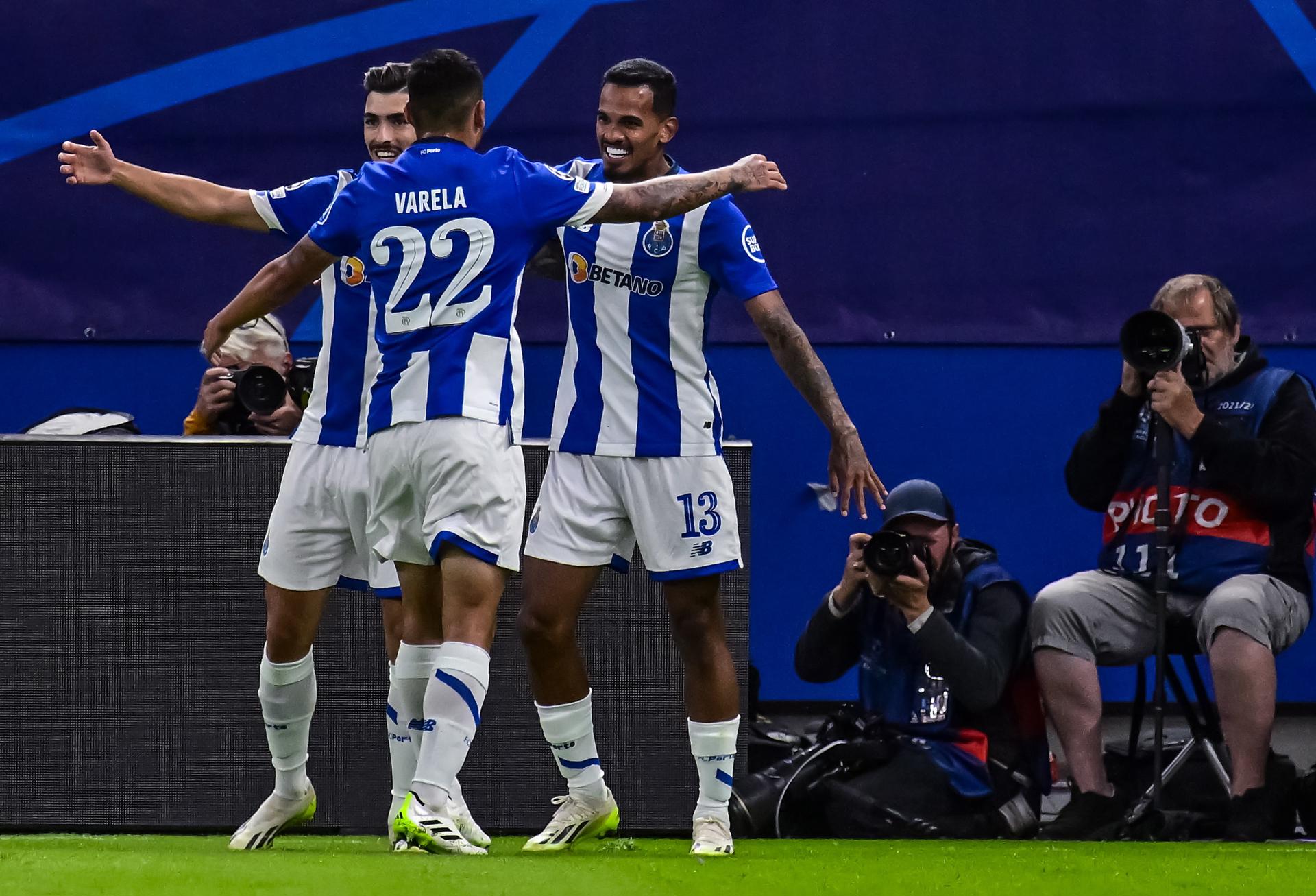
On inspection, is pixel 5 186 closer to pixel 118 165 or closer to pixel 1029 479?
pixel 118 165

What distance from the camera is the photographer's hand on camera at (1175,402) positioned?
4.69m

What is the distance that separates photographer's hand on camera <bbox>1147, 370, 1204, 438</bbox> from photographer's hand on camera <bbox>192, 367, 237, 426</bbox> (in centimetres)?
265

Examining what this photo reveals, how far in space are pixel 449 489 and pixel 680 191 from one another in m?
0.83

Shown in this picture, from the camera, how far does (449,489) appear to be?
365cm

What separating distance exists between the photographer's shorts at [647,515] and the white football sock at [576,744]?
0.36 meters

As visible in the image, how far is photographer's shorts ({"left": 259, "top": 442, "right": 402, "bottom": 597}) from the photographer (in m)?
4.08

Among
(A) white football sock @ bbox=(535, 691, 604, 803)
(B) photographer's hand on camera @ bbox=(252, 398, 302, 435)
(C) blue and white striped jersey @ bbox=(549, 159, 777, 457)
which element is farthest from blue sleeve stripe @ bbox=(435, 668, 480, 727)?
(B) photographer's hand on camera @ bbox=(252, 398, 302, 435)

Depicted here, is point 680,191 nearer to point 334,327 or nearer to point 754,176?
point 754,176

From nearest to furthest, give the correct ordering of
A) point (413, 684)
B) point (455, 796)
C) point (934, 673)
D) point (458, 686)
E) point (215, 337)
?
point (458, 686) → point (455, 796) → point (215, 337) → point (413, 684) → point (934, 673)

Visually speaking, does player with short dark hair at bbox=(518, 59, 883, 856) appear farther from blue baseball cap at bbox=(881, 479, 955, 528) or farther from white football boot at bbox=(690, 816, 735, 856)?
blue baseball cap at bbox=(881, 479, 955, 528)

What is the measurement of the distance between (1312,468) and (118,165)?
3.32 meters

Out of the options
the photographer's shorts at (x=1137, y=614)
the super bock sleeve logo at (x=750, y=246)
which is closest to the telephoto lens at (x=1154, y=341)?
the photographer's shorts at (x=1137, y=614)

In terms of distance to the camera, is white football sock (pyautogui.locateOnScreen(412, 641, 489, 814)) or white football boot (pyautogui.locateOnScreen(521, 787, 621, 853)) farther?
white football boot (pyautogui.locateOnScreen(521, 787, 621, 853))

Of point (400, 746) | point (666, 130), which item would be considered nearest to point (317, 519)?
point (400, 746)
